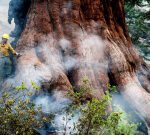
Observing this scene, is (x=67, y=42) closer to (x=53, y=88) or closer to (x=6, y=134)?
(x=53, y=88)

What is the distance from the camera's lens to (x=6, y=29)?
46.0 metres

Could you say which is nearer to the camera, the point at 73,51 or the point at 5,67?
the point at 5,67

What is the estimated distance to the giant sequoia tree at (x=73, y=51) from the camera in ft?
13.5

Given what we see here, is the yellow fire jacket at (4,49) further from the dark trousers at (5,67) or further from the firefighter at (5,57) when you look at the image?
the dark trousers at (5,67)

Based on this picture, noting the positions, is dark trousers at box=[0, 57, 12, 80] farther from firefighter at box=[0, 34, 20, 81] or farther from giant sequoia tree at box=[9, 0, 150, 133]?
giant sequoia tree at box=[9, 0, 150, 133]

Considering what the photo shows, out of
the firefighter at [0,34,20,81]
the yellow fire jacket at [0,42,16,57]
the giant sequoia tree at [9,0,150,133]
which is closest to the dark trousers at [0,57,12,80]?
the firefighter at [0,34,20,81]

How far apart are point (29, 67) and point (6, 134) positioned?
1.95 metres

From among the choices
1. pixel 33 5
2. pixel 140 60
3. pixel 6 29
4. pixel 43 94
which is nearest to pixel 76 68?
pixel 43 94

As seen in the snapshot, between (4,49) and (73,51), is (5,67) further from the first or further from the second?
(73,51)

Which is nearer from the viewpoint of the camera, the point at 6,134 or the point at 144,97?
the point at 6,134

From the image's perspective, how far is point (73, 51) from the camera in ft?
15.5

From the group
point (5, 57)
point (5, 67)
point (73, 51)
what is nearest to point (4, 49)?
point (5, 57)

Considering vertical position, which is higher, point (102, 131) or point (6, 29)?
point (102, 131)

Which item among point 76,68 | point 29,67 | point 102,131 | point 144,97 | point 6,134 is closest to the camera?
point 6,134
